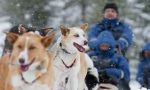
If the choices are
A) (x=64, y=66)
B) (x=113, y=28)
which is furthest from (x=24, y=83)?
(x=113, y=28)

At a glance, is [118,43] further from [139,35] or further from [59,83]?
[139,35]

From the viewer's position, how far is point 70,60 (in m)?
10.6

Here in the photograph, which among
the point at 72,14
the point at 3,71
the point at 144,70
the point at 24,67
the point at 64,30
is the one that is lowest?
the point at 72,14

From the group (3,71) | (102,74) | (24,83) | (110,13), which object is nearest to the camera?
(24,83)

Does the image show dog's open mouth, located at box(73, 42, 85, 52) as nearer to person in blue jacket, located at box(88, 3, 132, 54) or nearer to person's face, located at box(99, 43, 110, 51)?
person's face, located at box(99, 43, 110, 51)

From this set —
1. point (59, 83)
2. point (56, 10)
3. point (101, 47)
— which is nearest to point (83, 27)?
point (101, 47)

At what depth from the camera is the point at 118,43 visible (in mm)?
12125

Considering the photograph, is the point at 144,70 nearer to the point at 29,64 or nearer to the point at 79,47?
the point at 79,47

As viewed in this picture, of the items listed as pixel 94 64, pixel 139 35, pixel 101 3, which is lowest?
pixel 139 35

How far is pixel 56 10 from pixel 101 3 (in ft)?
28.1

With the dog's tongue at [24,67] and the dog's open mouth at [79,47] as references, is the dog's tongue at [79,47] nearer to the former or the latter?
the dog's open mouth at [79,47]

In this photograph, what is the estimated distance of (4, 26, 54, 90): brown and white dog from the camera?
7.88 m

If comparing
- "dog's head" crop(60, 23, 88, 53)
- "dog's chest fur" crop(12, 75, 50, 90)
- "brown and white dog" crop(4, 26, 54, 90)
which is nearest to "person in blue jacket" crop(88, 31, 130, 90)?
"dog's head" crop(60, 23, 88, 53)

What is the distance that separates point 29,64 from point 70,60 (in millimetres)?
2750
